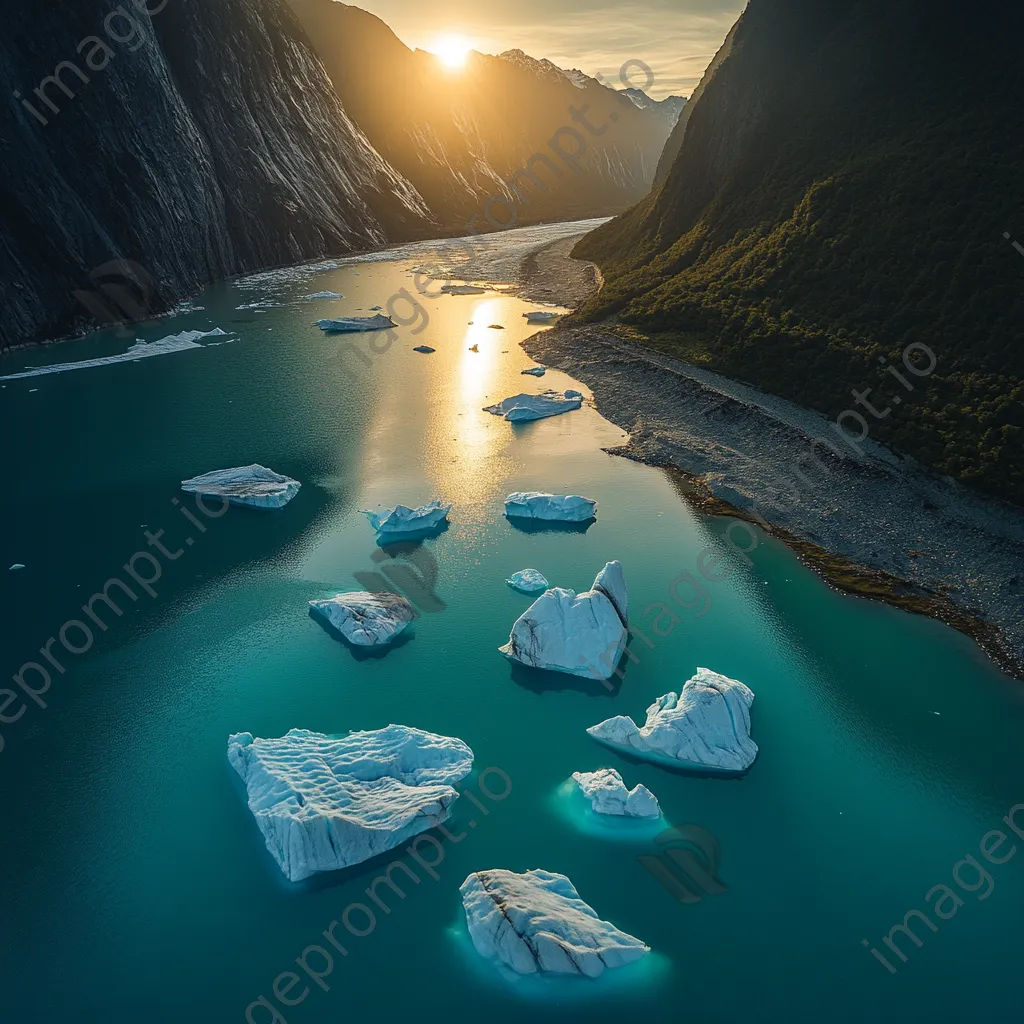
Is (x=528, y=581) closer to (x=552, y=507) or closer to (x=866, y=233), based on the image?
(x=552, y=507)

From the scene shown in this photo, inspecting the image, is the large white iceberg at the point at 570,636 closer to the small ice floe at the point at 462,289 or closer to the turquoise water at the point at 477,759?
the turquoise water at the point at 477,759

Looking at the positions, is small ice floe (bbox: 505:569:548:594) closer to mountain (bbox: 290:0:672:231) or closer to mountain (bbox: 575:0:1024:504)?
mountain (bbox: 575:0:1024:504)

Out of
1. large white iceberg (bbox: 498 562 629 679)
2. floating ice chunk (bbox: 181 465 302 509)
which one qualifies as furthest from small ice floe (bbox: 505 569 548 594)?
floating ice chunk (bbox: 181 465 302 509)

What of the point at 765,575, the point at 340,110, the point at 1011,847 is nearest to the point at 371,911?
the point at 1011,847

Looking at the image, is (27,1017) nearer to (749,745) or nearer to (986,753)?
(749,745)

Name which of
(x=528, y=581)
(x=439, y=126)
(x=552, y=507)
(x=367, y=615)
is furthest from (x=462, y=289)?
(x=439, y=126)
